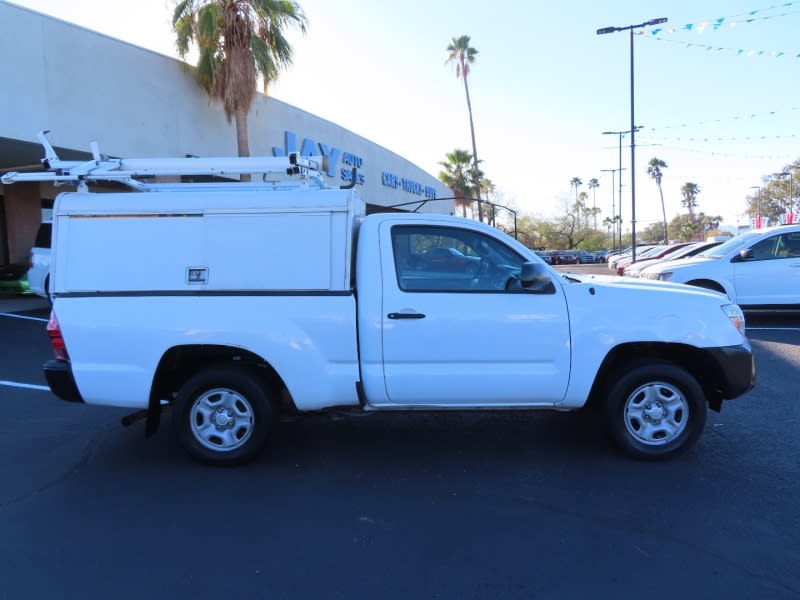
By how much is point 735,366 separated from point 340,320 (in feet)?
9.51

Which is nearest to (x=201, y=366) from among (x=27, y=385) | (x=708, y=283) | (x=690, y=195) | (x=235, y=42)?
(x=27, y=385)

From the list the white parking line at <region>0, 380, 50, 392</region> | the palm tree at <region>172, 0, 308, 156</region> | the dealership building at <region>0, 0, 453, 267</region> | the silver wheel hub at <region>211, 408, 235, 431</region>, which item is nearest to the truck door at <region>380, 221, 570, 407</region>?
the silver wheel hub at <region>211, 408, 235, 431</region>

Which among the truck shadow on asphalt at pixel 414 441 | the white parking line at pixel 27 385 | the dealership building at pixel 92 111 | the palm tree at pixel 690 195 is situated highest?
the palm tree at pixel 690 195

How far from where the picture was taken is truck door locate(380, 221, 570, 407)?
4246 mm

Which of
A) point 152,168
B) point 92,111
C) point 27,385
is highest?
point 92,111

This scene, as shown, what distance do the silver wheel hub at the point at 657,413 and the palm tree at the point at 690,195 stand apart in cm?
10225

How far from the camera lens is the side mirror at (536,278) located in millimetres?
4121

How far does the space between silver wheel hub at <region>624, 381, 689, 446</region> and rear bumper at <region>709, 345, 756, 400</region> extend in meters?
0.35

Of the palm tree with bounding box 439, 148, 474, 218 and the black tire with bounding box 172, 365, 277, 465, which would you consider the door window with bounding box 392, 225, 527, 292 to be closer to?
the black tire with bounding box 172, 365, 277, 465

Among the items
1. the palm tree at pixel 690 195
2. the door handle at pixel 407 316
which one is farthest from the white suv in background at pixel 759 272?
the palm tree at pixel 690 195

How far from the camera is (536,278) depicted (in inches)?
163

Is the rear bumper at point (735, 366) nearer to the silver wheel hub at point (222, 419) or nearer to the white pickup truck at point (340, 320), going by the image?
the white pickup truck at point (340, 320)

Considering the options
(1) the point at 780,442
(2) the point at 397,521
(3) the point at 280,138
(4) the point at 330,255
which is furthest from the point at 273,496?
(3) the point at 280,138

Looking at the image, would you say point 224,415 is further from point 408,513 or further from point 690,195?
point 690,195
